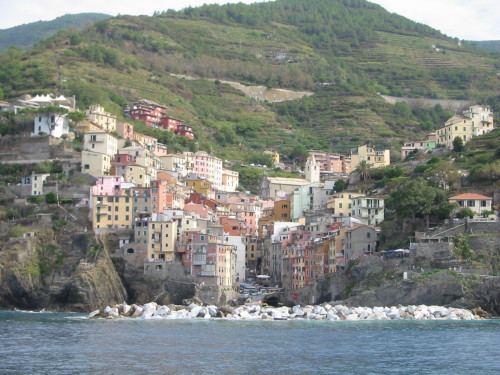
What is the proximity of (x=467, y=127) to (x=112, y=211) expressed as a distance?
49694mm

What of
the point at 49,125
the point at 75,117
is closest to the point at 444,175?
the point at 75,117

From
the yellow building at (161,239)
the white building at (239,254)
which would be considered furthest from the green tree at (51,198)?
the white building at (239,254)

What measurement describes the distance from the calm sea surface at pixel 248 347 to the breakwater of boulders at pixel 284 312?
267 centimetres

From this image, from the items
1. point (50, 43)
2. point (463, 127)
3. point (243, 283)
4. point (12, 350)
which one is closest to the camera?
point (12, 350)

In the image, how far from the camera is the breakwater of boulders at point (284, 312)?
76.9m

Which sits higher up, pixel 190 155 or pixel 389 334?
pixel 190 155

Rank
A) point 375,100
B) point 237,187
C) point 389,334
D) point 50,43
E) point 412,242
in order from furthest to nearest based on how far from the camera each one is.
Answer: point 375,100 < point 50,43 < point 237,187 < point 412,242 < point 389,334

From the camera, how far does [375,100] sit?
185 meters

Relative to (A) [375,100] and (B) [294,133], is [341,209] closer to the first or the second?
(B) [294,133]

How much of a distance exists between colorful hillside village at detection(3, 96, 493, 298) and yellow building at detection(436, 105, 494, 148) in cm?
13

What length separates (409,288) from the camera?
80438 mm

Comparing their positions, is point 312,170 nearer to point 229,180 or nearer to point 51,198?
point 229,180

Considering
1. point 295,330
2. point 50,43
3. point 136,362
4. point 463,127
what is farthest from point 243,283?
point 50,43

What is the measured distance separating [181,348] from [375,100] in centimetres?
13240
